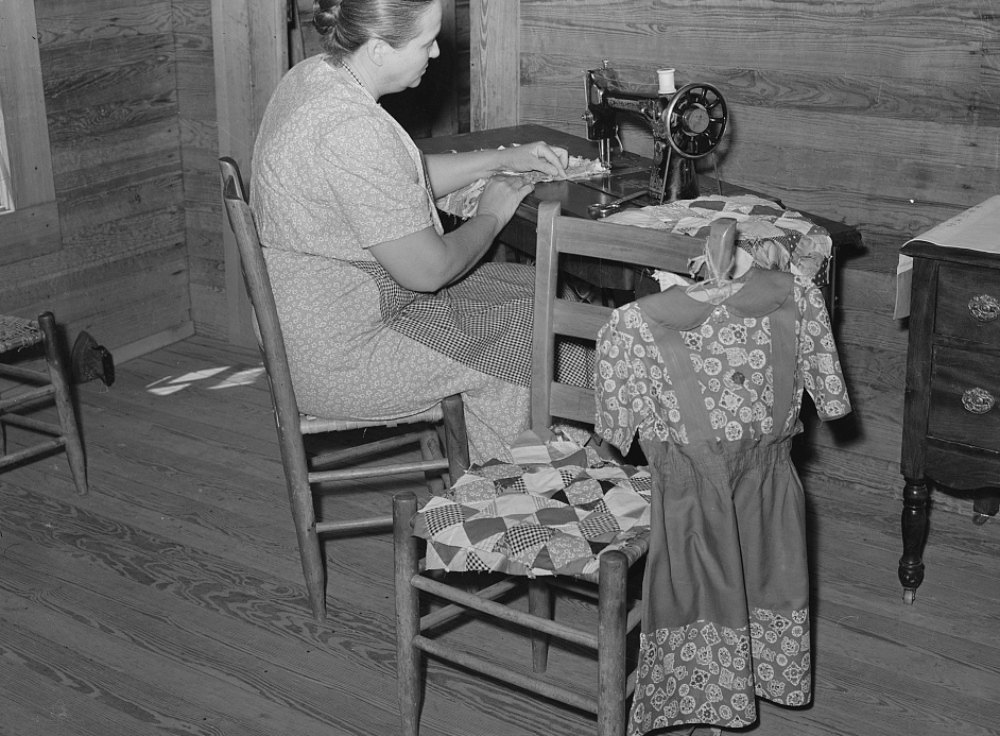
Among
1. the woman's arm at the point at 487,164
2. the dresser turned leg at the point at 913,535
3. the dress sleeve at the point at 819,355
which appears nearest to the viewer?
the dress sleeve at the point at 819,355

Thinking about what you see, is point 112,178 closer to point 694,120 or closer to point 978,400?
point 694,120

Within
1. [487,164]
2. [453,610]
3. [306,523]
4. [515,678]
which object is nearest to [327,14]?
[487,164]

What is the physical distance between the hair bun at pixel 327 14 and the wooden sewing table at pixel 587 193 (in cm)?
54

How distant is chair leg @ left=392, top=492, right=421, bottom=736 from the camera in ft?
6.10

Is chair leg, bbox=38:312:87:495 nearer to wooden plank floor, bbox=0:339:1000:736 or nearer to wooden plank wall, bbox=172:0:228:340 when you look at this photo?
wooden plank floor, bbox=0:339:1000:736

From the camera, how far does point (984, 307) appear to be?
7.04ft

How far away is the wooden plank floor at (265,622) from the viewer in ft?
7.10

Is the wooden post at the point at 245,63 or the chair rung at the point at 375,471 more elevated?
the wooden post at the point at 245,63

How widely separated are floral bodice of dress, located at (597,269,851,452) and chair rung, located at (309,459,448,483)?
65 centimetres

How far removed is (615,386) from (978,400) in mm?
849

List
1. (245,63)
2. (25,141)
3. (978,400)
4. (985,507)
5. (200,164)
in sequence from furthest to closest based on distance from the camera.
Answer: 1. (200,164)
2. (245,63)
3. (25,141)
4. (985,507)
5. (978,400)

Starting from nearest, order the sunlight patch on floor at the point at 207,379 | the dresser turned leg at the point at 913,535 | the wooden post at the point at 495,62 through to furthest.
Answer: the dresser turned leg at the point at 913,535
the wooden post at the point at 495,62
the sunlight patch on floor at the point at 207,379

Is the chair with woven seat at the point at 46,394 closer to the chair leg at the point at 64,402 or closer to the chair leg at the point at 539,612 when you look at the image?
the chair leg at the point at 64,402

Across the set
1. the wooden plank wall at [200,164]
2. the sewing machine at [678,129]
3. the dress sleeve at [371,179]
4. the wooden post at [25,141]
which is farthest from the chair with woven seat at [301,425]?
the wooden plank wall at [200,164]
